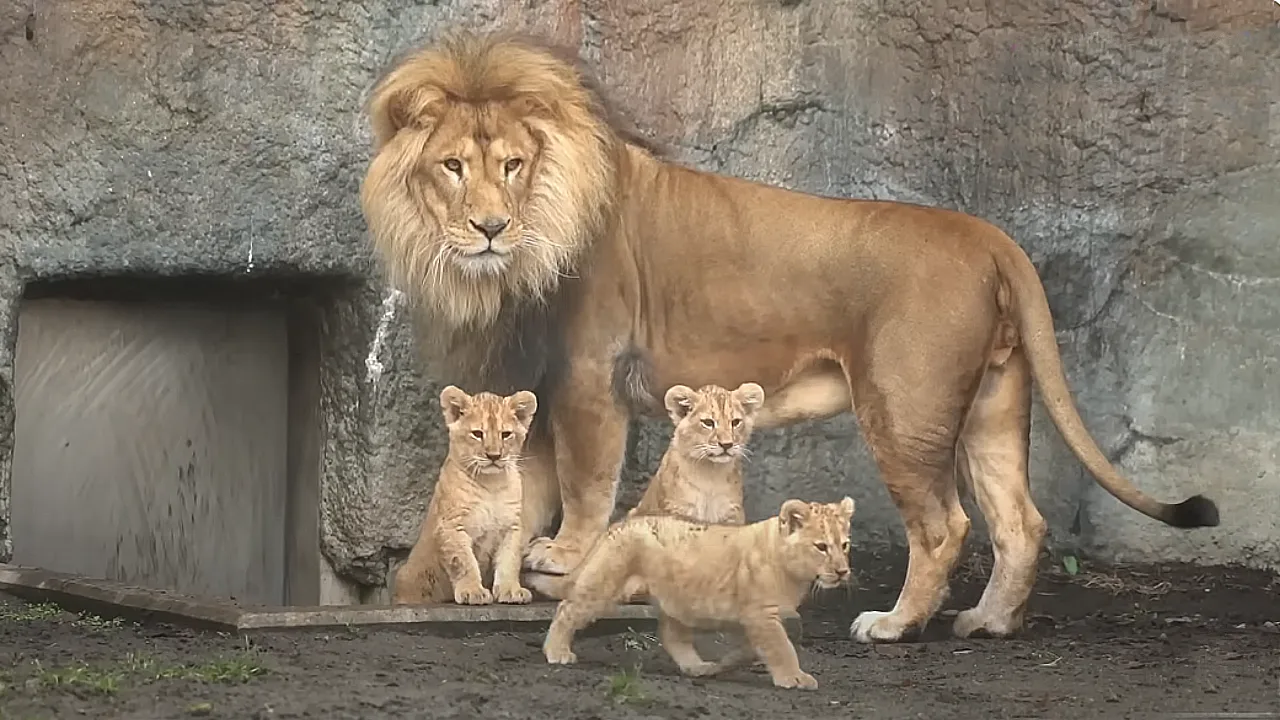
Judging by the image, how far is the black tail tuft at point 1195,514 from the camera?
4.07 meters

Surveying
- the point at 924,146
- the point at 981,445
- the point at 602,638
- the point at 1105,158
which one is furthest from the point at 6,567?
the point at 1105,158

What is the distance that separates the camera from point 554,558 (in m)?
4.41

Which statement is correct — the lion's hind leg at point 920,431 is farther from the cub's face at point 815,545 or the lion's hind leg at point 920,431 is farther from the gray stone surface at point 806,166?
the gray stone surface at point 806,166

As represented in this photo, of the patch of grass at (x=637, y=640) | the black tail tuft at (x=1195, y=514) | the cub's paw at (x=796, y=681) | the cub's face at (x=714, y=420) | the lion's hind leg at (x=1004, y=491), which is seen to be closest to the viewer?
the cub's paw at (x=796, y=681)

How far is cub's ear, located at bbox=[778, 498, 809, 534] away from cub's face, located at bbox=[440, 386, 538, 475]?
105 centimetres

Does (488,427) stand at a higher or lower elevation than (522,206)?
lower

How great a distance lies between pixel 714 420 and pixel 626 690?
1.04m

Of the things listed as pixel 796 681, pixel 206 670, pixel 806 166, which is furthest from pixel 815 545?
pixel 806 166

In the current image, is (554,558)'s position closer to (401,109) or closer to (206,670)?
(401,109)

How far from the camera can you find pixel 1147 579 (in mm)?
5125

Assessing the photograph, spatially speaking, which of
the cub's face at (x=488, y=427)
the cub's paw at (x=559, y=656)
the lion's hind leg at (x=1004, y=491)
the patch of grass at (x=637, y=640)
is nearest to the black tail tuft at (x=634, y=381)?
the cub's face at (x=488, y=427)

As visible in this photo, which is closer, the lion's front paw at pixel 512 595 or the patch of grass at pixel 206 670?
the patch of grass at pixel 206 670

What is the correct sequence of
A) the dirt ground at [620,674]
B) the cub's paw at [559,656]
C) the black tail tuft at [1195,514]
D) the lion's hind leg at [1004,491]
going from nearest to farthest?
the dirt ground at [620,674], the cub's paw at [559,656], the black tail tuft at [1195,514], the lion's hind leg at [1004,491]

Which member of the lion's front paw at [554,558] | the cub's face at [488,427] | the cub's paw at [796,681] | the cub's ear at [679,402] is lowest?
the cub's paw at [796,681]
